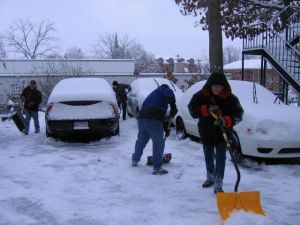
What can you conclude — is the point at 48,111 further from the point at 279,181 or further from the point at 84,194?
the point at 279,181

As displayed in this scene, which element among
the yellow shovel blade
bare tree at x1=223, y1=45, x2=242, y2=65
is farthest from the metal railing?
bare tree at x1=223, y1=45, x2=242, y2=65

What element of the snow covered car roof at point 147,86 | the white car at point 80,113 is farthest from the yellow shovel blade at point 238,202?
the snow covered car roof at point 147,86

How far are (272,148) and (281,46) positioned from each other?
582 cm

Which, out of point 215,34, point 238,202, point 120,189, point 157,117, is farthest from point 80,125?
point 215,34

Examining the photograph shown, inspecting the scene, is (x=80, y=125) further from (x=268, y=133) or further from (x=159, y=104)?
(x=268, y=133)

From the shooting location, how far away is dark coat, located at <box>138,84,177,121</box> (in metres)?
6.89

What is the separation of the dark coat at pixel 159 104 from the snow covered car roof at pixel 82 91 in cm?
285

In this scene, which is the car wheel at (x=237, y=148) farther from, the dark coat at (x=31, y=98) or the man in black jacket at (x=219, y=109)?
the dark coat at (x=31, y=98)

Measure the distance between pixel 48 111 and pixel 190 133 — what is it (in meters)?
3.29

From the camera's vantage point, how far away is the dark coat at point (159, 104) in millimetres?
6887

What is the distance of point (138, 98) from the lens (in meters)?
13.6

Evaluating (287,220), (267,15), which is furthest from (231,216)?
(267,15)

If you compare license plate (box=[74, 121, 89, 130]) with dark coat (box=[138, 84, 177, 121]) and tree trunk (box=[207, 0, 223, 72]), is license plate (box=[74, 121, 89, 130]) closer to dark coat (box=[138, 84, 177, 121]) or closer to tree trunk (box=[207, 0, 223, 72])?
dark coat (box=[138, 84, 177, 121])

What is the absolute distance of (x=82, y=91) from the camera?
9984mm
